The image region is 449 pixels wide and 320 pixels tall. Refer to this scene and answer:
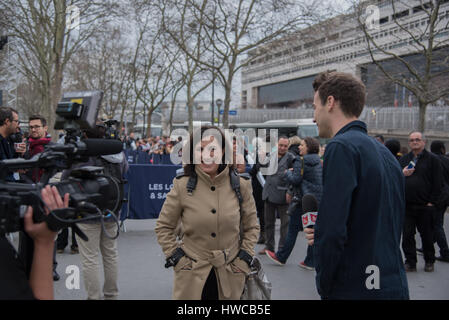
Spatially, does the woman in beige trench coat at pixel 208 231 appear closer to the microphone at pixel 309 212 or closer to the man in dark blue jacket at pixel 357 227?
the microphone at pixel 309 212

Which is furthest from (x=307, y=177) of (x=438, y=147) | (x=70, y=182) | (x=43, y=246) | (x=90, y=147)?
(x=43, y=246)

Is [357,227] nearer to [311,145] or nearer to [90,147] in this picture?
[90,147]

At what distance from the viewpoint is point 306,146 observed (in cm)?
667

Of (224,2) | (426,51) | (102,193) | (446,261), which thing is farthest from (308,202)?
(224,2)

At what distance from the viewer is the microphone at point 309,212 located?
2.55m

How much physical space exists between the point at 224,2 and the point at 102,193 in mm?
17794

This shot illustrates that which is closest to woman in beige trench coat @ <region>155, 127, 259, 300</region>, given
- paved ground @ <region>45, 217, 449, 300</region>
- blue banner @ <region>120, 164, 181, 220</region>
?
paved ground @ <region>45, 217, 449, 300</region>

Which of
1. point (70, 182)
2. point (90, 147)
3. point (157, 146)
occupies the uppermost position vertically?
point (90, 147)

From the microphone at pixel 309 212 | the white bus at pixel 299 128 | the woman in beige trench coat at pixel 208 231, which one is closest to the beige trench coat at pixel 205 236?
the woman in beige trench coat at pixel 208 231

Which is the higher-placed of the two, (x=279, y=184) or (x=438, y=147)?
(x=438, y=147)

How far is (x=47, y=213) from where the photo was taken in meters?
1.66

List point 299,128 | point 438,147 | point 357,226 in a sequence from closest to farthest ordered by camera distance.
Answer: point 357,226
point 438,147
point 299,128

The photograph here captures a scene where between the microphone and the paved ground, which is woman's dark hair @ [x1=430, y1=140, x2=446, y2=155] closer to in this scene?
the paved ground

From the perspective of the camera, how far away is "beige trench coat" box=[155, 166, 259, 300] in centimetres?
309
